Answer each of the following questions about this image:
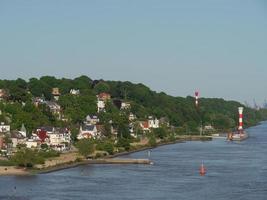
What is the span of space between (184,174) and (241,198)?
4.82 metres

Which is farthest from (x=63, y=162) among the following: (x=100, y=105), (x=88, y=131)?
(x=100, y=105)

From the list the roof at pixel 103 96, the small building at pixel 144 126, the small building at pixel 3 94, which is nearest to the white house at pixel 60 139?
the small building at pixel 3 94

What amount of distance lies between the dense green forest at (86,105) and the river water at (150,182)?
8555 mm

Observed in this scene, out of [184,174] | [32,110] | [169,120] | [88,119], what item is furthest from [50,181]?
[169,120]

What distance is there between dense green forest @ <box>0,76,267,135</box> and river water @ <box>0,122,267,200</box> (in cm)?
856

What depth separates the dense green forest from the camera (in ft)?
104

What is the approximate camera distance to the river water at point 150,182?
52.1 ft

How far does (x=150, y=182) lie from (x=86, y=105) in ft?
68.8

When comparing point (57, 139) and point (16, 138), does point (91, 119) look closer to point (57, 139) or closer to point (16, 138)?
point (57, 139)

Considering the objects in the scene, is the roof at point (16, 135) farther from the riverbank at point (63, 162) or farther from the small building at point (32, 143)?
the riverbank at point (63, 162)

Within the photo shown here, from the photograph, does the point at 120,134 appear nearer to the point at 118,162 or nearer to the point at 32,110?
the point at 32,110

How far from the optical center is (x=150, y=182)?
18234 mm

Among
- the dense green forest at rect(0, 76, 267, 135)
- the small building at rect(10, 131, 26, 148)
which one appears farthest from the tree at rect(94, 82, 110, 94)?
the small building at rect(10, 131, 26, 148)

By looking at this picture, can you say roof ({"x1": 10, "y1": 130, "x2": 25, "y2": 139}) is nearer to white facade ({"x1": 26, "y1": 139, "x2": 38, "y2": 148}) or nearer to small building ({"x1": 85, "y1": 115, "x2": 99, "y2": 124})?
white facade ({"x1": 26, "y1": 139, "x2": 38, "y2": 148})
